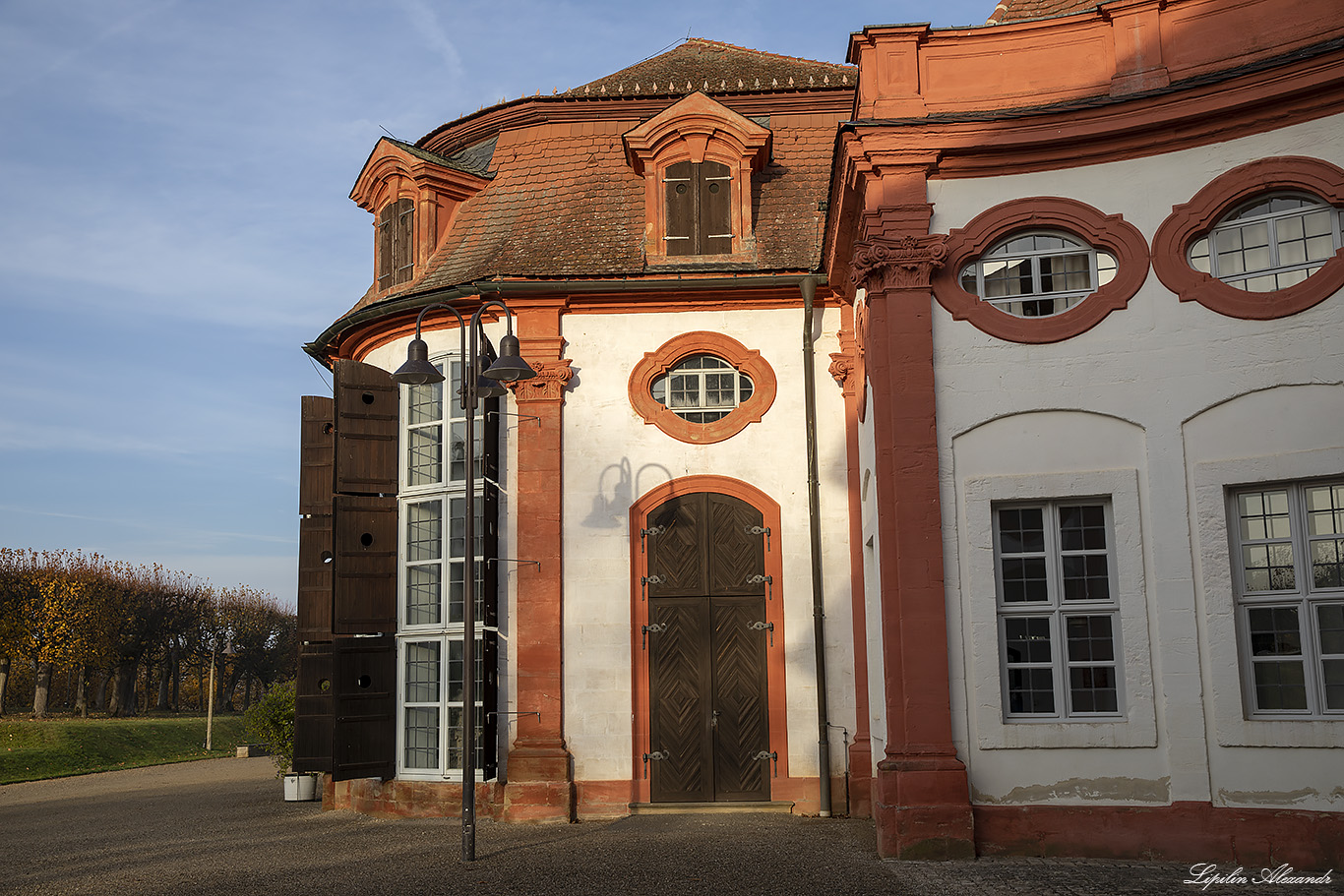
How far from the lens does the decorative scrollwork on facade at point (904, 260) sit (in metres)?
10.1

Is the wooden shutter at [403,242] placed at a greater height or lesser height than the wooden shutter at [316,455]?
greater

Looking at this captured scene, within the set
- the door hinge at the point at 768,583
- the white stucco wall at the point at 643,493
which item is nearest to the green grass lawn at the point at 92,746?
the white stucco wall at the point at 643,493

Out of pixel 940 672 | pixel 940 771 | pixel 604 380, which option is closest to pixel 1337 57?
pixel 940 672

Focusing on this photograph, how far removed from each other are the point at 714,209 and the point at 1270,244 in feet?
22.1

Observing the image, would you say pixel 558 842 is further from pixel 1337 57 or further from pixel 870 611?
pixel 1337 57

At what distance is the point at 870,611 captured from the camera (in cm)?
1177

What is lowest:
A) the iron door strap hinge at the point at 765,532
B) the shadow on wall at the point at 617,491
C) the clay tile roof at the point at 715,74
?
the iron door strap hinge at the point at 765,532

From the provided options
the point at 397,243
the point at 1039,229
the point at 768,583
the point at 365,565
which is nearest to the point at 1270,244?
the point at 1039,229

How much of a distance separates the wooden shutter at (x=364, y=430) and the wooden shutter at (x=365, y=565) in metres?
0.22

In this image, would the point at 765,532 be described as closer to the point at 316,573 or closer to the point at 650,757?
the point at 650,757

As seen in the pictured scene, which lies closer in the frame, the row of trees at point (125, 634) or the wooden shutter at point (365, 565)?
the wooden shutter at point (365, 565)

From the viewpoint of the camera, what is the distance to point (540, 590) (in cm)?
1323

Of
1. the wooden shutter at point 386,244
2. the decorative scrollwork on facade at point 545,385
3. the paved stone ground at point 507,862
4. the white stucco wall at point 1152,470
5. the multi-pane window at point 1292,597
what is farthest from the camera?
the wooden shutter at point 386,244

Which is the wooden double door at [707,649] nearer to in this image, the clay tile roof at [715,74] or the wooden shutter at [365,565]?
the wooden shutter at [365,565]
